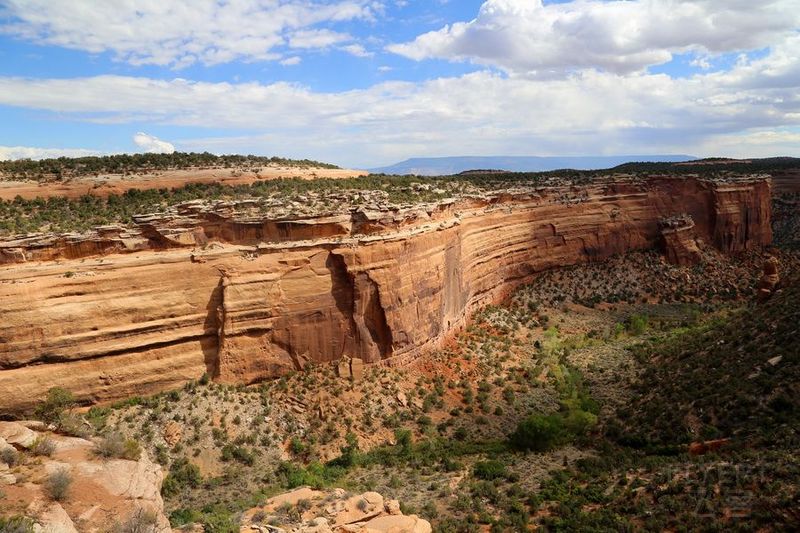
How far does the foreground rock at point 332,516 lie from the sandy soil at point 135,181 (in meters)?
22.6

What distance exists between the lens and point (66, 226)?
24469 millimetres

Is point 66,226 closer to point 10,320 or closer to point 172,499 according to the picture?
point 10,320

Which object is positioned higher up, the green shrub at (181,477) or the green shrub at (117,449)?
the green shrub at (117,449)

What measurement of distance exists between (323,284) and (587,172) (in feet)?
139

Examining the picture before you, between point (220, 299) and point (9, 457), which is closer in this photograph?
point (9, 457)

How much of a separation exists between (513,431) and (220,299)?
16.1 meters

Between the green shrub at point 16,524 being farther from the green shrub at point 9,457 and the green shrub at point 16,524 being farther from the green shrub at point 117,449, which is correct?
the green shrub at point 117,449

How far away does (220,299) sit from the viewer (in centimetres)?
2492

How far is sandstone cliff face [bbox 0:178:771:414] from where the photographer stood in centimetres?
2144

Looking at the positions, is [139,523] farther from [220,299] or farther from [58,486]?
[220,299]

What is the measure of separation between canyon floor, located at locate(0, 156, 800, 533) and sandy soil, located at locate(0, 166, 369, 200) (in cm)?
188

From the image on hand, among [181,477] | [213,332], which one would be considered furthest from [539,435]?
[213,332]

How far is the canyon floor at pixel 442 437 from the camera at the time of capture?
43.4 ft

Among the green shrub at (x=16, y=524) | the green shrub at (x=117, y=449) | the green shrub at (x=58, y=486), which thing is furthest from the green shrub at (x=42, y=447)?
the green shrub at (x=16, y=524)
